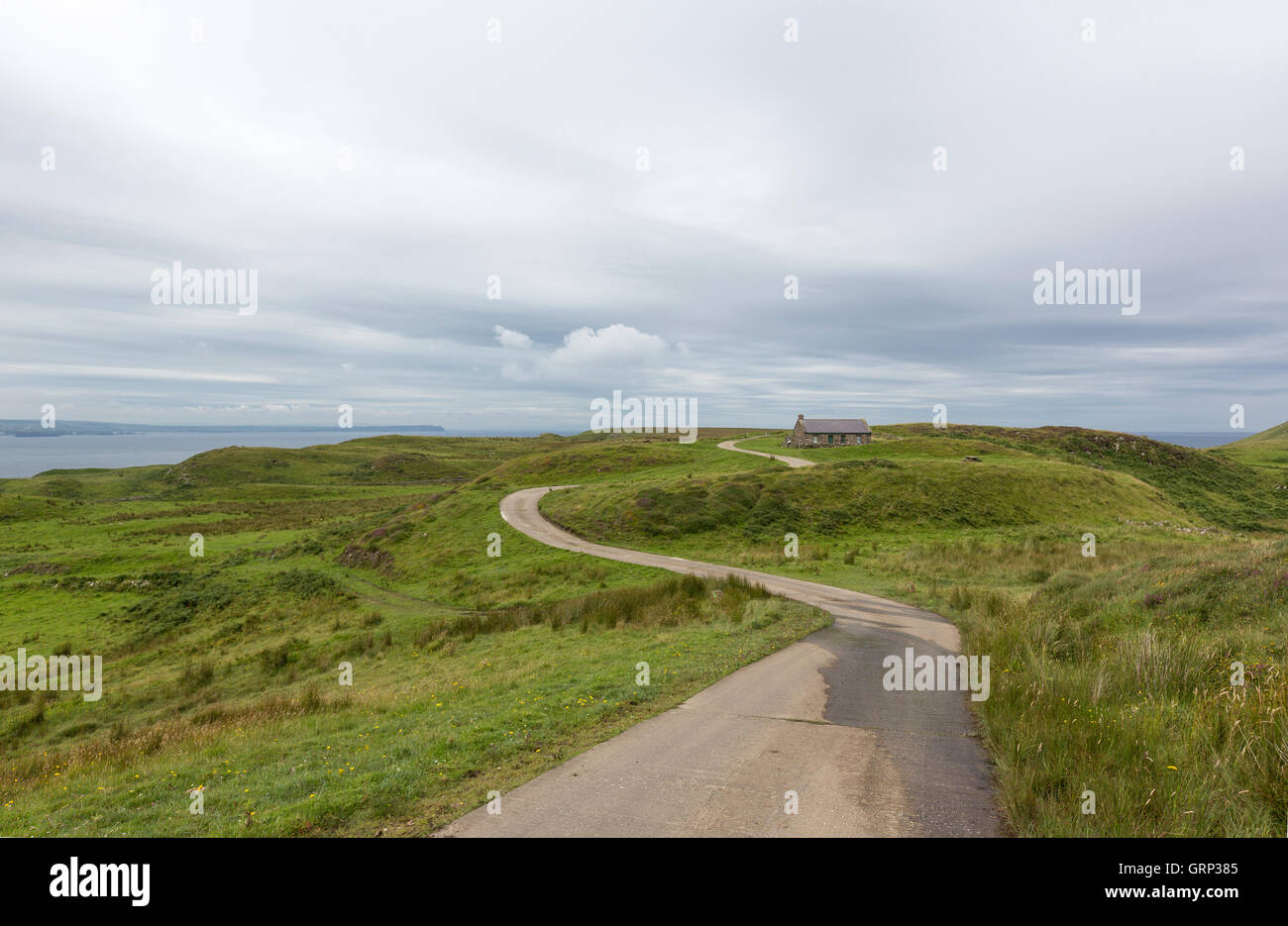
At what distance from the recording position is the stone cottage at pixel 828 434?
90.1 m

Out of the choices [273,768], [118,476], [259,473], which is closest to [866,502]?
[273,768]

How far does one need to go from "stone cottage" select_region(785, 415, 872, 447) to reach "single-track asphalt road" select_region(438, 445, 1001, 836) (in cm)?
7977

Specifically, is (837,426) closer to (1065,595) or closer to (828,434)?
(828,434)

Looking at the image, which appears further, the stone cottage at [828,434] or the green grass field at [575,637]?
the stone cottage at [828,434]

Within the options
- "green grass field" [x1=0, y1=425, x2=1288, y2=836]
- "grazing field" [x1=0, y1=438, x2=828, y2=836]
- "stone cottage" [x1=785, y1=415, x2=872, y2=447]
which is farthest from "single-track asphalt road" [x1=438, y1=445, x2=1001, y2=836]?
"stone cottage" [x1=785, y1=415, x2=872, y2=447]

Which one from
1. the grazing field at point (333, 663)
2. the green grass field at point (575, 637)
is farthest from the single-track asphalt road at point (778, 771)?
the grazing field at point (333, 663)

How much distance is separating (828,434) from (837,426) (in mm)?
2880

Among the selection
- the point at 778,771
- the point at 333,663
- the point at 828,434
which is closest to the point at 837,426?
the point at 828,434

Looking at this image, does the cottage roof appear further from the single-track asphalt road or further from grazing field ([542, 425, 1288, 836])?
the single-track asphalt road

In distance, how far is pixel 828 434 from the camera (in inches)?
3573

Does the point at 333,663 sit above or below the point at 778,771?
below

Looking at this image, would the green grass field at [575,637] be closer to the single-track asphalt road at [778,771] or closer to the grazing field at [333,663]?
the grazing field at [333,663]

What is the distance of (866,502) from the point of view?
51688 mm

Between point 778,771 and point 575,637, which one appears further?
point 575,637
